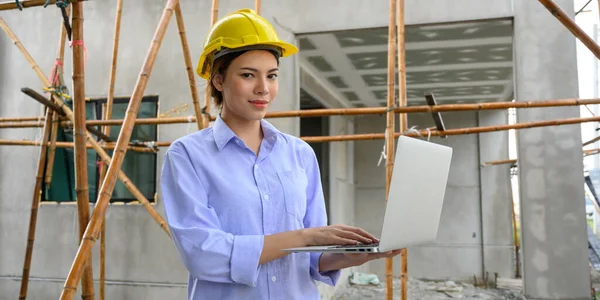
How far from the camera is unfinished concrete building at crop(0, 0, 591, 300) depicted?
15.2ft

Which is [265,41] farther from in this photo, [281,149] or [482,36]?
[482,36]

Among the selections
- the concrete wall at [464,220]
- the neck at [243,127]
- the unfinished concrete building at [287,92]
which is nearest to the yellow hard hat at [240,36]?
the neck at [243,127]

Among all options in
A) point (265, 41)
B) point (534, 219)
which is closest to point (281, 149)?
point (265, 41)

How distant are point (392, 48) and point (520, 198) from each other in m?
2.33

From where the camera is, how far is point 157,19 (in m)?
5.57

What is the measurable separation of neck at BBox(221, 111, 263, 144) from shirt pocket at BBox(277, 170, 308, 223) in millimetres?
124

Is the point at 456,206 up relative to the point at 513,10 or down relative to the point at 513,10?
down

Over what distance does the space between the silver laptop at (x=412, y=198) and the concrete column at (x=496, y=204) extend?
8.72 metres

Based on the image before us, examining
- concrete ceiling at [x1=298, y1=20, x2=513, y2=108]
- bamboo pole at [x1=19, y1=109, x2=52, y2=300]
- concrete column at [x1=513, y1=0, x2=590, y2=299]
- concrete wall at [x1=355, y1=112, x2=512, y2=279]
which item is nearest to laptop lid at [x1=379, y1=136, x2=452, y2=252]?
bamboo pole at [x1=19, y1=109, x2=52, y2=300]

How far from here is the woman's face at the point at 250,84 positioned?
1.22 meters

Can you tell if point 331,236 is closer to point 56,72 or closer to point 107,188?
point 107,188

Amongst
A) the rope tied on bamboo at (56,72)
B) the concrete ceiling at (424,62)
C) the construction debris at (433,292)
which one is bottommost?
the construction debris at (433,292)

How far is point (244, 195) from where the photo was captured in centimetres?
117

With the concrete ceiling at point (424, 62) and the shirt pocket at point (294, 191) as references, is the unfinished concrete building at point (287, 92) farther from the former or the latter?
→ the shirt pocket at point (294, 191)
